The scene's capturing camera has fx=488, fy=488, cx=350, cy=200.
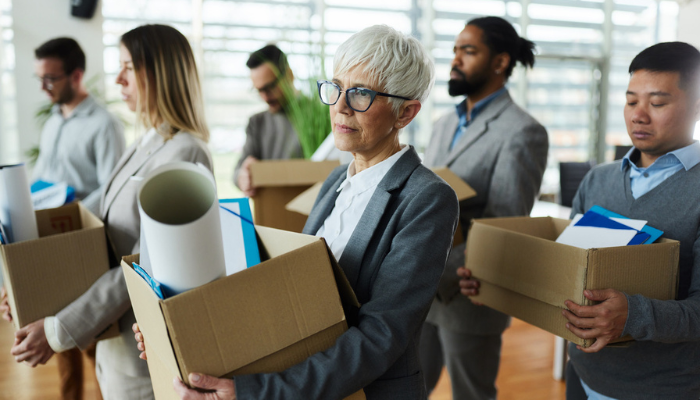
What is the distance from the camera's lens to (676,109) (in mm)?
1176

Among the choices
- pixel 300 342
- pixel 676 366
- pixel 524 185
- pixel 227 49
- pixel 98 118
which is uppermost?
pixel 227 49

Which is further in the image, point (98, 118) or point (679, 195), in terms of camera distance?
point (98, 118)

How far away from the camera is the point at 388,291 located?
94 cm

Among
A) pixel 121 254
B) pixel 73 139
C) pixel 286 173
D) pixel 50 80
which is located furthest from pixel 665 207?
pixel 50 80

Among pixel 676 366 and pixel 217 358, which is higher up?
pixel 217 358

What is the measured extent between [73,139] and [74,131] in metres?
0.05

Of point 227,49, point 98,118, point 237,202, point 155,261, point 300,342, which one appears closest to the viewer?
point 155,261

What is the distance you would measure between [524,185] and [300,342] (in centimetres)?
114

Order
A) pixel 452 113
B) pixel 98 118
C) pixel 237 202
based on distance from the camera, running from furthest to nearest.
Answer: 1. pixel 98 118
2. pixel 452 113
3. pixel 237 202

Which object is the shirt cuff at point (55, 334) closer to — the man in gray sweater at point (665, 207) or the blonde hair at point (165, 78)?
the blonde hair at point (165, 78)

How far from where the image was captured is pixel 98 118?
8.29ft

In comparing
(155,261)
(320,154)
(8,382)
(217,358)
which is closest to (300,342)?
(217,358)

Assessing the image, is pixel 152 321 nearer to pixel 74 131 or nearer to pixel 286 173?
pixel 286 173

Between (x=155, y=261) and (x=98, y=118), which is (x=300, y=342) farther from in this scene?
(x=98, y=118)
